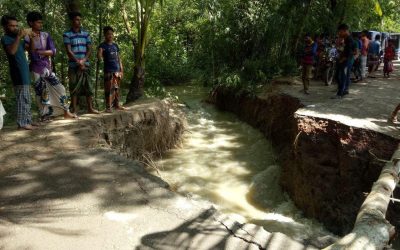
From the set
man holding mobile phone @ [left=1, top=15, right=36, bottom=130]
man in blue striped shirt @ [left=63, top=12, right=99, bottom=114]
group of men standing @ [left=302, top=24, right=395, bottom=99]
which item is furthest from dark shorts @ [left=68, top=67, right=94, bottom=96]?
group of men standing @ [left=302, top=24, right=395, bottom=99]

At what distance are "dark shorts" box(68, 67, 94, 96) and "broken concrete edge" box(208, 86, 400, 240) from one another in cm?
407

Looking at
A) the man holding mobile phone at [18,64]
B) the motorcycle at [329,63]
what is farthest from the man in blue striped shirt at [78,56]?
the motorcycle at [329,63]

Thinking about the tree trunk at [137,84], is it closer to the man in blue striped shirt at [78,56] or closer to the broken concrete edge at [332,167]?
the man in blue striped shirt at [78,56]

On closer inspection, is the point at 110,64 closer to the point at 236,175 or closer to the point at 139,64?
the point at 139,64

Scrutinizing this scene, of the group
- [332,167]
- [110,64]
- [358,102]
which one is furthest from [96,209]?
[358,102]

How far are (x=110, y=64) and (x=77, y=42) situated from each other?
0.77m

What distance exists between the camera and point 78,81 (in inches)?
274

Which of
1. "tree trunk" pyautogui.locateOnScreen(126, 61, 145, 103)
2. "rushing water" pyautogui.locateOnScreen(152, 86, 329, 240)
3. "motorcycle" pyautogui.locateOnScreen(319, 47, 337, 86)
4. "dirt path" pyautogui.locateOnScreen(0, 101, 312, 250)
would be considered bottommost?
"rushing water" pyautogui.locateOnScreen(152, 86, 329, 240)

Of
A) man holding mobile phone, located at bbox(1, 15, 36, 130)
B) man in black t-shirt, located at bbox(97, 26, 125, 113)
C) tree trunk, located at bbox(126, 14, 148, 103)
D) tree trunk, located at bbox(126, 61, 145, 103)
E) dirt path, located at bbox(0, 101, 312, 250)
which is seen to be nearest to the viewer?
dirt path, located at bbox(0, 101, 312, 250)

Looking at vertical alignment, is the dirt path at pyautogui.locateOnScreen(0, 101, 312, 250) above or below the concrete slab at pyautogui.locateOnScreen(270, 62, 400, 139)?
below

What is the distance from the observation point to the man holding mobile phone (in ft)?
18.3

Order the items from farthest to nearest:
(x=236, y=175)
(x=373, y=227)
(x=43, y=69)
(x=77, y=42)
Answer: (x=236, y=175)
(x=77, y=42)
(x=43, y=69)
(x=373, y=227)

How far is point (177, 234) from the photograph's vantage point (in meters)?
3.38

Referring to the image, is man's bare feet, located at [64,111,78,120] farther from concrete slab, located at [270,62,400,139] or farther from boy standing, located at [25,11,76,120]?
concrete slab, located at [270,62,400,139]
